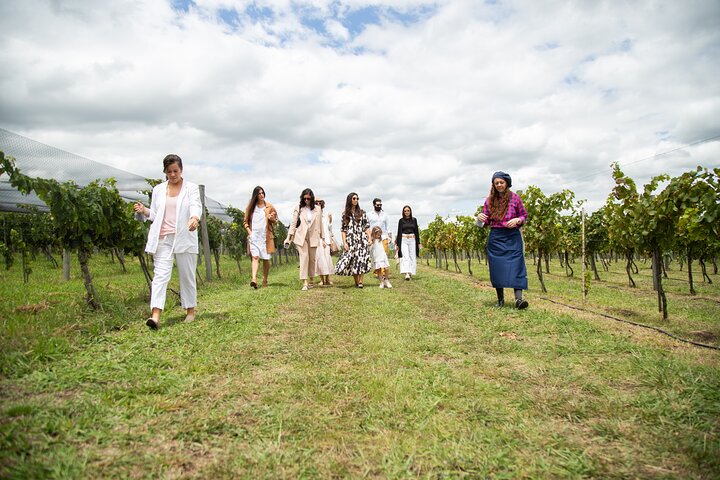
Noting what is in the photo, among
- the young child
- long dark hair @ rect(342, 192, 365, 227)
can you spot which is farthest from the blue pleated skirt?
long dark hair @ rect(342, 192, 365, 227)

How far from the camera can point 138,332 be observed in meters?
4.33

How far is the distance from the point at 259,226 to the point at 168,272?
4.78 m

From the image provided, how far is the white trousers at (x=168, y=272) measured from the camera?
4.62 m

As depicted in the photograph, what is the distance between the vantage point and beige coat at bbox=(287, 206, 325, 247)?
9445 mm

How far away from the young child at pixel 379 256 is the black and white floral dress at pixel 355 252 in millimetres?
363

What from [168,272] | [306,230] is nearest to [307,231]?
[306,230]

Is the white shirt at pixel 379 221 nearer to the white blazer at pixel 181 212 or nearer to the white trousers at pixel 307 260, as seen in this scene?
the white trousers at pixel 307 260

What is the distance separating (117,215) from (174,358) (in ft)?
13.6

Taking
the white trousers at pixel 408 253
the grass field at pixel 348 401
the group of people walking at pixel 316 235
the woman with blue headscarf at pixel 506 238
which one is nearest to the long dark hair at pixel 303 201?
the group of people walking at pixel 316 235

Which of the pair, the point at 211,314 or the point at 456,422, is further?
the point at 211,314

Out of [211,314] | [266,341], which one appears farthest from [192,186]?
[266,341]

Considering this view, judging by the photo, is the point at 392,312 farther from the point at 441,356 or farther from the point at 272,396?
the point at 272,396

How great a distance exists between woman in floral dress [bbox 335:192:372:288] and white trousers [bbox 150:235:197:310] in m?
4.91

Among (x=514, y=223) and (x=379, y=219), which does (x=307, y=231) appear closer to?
(x=379, y=219)
